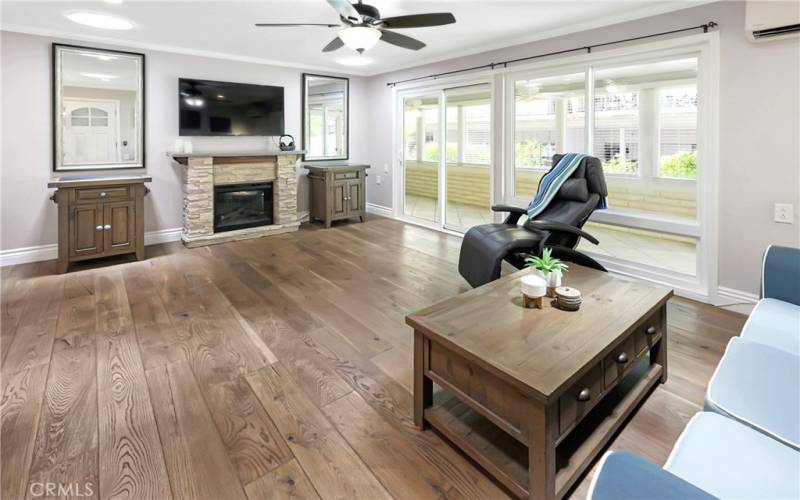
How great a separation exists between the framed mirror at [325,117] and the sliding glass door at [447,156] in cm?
101

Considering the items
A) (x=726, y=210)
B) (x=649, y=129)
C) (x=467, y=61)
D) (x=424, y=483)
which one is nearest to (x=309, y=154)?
(x=467, y=61)

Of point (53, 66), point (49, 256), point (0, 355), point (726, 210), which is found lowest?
point (0, 355)

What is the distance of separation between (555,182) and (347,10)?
6.98 ft

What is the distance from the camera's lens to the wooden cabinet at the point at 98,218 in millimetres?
3930

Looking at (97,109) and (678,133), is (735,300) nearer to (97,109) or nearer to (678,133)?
(678,133)

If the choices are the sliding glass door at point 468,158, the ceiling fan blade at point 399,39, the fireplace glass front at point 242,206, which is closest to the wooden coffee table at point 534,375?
the ceiling fan blade at point 399,39

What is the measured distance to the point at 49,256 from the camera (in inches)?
176

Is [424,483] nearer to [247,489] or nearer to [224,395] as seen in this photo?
[247,489]

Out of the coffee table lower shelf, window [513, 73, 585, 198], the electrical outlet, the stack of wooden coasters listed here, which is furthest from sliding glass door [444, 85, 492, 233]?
the coffee table lower shelf

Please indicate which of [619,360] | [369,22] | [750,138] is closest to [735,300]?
[750,138]

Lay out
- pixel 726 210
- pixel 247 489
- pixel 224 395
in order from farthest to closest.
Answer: pixel 726 210 < pixel 224 395 < pixel 247 489

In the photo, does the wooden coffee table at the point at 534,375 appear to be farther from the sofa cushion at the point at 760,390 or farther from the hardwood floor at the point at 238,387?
the sofa cushion at the point at 760,390

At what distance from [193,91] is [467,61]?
3409 millimetres

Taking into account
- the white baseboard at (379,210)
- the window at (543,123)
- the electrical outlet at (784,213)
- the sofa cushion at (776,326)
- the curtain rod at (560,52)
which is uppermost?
the curtain rod at (560,52)
